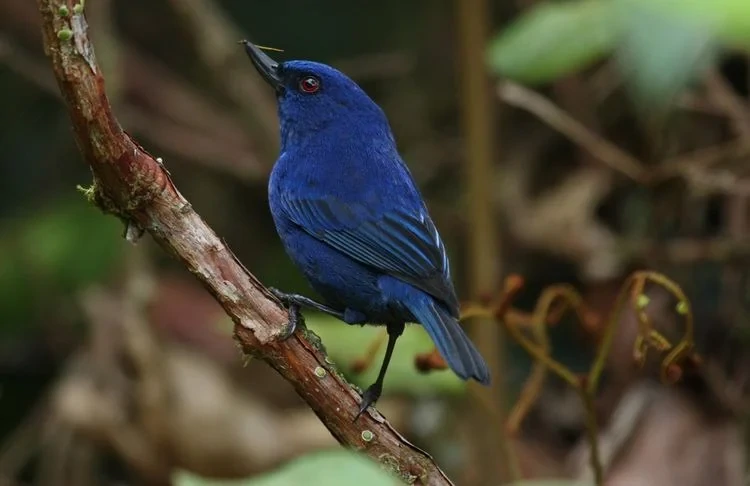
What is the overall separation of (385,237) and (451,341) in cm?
46

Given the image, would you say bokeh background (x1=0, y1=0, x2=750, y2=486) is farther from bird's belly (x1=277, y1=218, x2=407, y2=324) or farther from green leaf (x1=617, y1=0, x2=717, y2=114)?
green leaf (x1=617, y1=0, x2=717, y2=114)

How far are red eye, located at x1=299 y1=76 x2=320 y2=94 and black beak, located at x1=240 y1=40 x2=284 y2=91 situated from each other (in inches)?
2.6

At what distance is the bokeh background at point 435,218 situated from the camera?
435 cm

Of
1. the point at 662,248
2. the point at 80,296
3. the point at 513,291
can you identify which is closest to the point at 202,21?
the point at 80,296

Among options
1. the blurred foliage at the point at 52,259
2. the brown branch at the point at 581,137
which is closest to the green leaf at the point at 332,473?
the brown branch at the point at 581,137

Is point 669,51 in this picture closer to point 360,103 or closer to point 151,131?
point 360,103

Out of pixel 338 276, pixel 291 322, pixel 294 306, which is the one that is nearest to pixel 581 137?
pixel 338 276

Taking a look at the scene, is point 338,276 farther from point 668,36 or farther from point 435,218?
point 435,218

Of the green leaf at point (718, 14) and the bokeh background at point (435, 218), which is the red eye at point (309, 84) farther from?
the green leaf at point (718, 14)

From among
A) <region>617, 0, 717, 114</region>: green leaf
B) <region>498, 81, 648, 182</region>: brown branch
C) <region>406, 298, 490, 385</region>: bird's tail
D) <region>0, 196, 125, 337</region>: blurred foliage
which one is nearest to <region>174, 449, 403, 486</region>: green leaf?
<region>406, 298, 490, 385</region>: bird's tail

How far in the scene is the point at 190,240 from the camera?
7.32 feet

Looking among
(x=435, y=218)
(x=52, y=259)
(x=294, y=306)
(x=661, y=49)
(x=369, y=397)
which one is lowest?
(x=52, y=259)

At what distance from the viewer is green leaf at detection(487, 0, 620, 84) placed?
125 inches

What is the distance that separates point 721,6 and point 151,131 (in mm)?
3732
